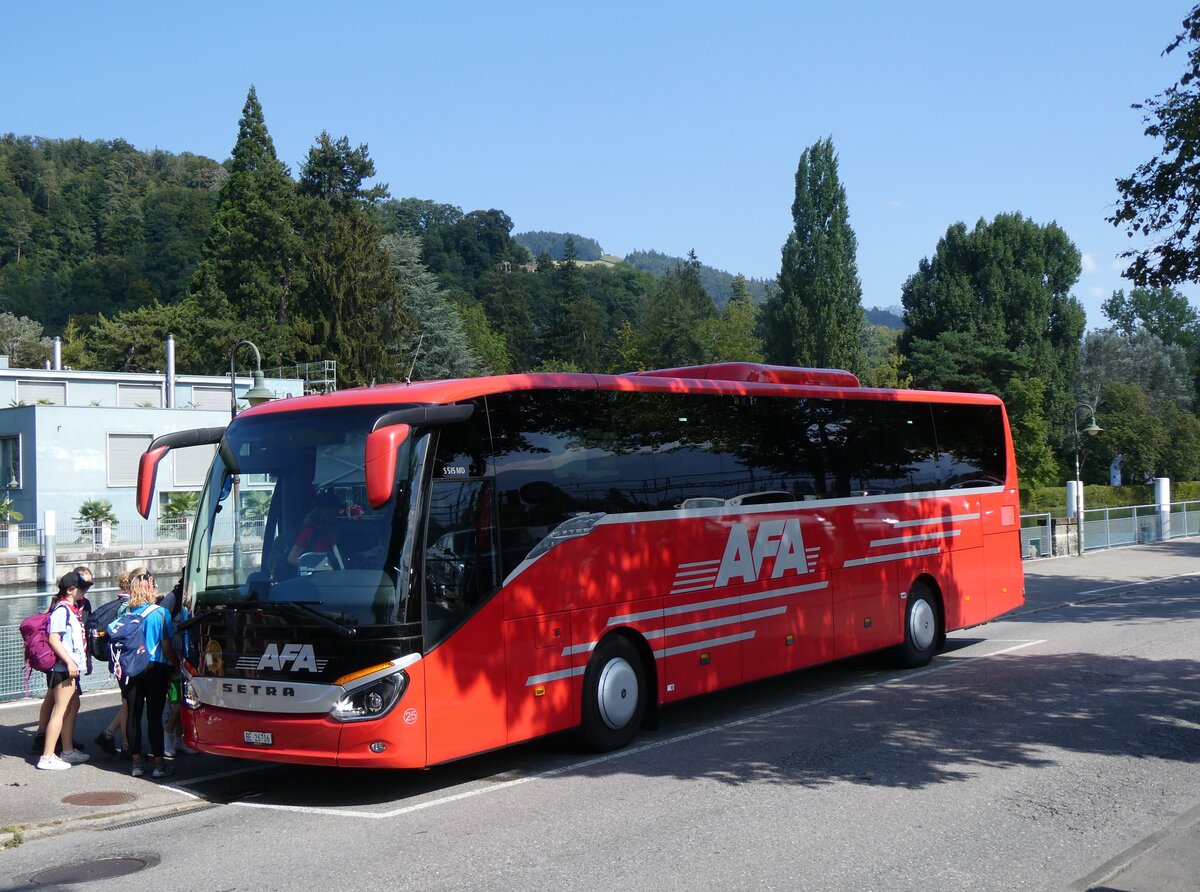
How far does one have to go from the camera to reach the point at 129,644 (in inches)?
393

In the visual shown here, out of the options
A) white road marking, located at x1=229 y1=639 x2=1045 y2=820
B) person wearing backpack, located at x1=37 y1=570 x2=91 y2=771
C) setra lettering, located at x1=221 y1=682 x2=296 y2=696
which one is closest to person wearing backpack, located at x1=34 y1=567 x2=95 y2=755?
person wearing backpack, located at x1=37 y1=570 x2=91 y2=771

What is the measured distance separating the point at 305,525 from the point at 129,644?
225cm

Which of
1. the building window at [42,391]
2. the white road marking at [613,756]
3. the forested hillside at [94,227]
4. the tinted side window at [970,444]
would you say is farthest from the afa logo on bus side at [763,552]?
the forested hillside at [94,227]

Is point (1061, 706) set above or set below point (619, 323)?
below

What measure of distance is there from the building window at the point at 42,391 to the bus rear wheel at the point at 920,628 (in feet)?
165

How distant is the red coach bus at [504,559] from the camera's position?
878cm

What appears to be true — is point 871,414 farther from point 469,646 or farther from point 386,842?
point 386,842

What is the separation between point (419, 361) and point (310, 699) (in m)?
74.8

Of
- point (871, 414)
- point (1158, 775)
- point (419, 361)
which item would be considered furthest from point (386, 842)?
point (419, 361)

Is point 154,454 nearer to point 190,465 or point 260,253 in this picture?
point 190,465

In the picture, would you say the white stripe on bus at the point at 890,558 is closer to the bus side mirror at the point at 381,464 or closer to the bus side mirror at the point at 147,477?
the bus side mirror at the point at 381,464

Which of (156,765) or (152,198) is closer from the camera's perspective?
(156,765)

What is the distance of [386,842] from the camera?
25.7ft

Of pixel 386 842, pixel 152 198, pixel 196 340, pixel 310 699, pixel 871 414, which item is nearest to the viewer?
pixel 386 842
